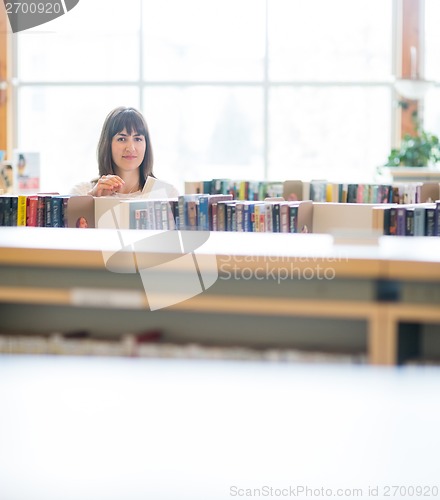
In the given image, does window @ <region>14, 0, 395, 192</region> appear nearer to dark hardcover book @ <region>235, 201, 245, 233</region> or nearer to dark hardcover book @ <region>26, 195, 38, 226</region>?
dark hardcover book @ <region>235, 201, 245, 233</region>

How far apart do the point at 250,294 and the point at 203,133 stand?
8.38 metres

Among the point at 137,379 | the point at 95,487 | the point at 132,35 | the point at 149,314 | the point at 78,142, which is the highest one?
the point at 132,35

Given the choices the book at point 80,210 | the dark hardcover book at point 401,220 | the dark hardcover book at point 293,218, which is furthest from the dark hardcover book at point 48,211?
the dark hardcover book at point 401,220

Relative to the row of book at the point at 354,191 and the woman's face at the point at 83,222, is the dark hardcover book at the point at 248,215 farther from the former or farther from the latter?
the row of book at the point at 354,191

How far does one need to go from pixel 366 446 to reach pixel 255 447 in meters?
0.25

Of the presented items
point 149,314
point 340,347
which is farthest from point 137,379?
point 340,347

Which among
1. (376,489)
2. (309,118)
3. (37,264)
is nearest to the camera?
(376,489)

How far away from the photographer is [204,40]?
10.4m

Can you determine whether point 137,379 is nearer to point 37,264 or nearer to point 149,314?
point 149,314

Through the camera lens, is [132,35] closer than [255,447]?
No

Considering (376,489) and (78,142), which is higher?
(78,142)

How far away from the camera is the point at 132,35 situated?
34.5 feet

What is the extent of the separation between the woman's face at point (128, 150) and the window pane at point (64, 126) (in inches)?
219

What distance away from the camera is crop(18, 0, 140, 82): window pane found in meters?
10.5
